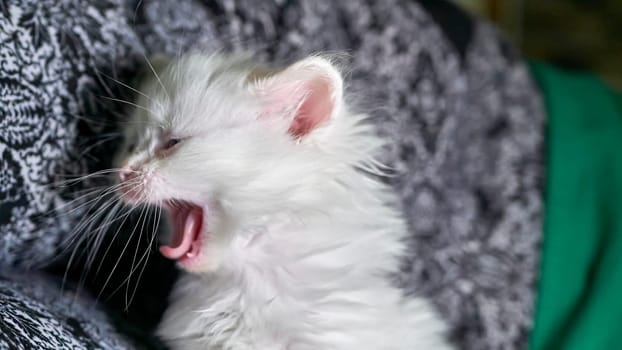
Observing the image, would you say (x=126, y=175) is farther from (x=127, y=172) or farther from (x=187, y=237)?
(x=187, y=237)

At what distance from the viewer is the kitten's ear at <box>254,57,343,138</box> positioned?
0.81 m

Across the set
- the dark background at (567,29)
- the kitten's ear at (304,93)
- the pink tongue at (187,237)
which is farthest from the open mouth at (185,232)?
the dark background at (567,29)

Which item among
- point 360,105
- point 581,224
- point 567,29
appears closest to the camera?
point 360,105

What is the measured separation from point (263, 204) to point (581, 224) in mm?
699

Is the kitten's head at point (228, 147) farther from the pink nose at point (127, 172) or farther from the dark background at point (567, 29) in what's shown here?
the dark background at point (567, 29)

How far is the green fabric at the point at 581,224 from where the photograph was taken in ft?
3.97

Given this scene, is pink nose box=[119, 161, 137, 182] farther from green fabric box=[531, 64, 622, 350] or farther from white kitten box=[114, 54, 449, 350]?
green fabric box=[531, 64, 622, 350]

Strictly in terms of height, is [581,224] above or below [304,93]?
below

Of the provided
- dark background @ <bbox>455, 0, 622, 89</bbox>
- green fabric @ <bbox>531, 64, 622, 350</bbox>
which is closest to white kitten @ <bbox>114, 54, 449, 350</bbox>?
green fabric @ <bbox>531, 64, 622, 350</bbox>

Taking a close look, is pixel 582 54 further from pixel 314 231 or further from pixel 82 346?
pixel 82 346

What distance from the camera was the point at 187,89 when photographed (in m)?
0.89

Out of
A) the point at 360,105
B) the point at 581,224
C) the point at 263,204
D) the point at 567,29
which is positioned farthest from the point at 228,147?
the point at 567,29

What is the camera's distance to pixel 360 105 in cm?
103

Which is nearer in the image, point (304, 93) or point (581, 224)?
point (304, 93)
